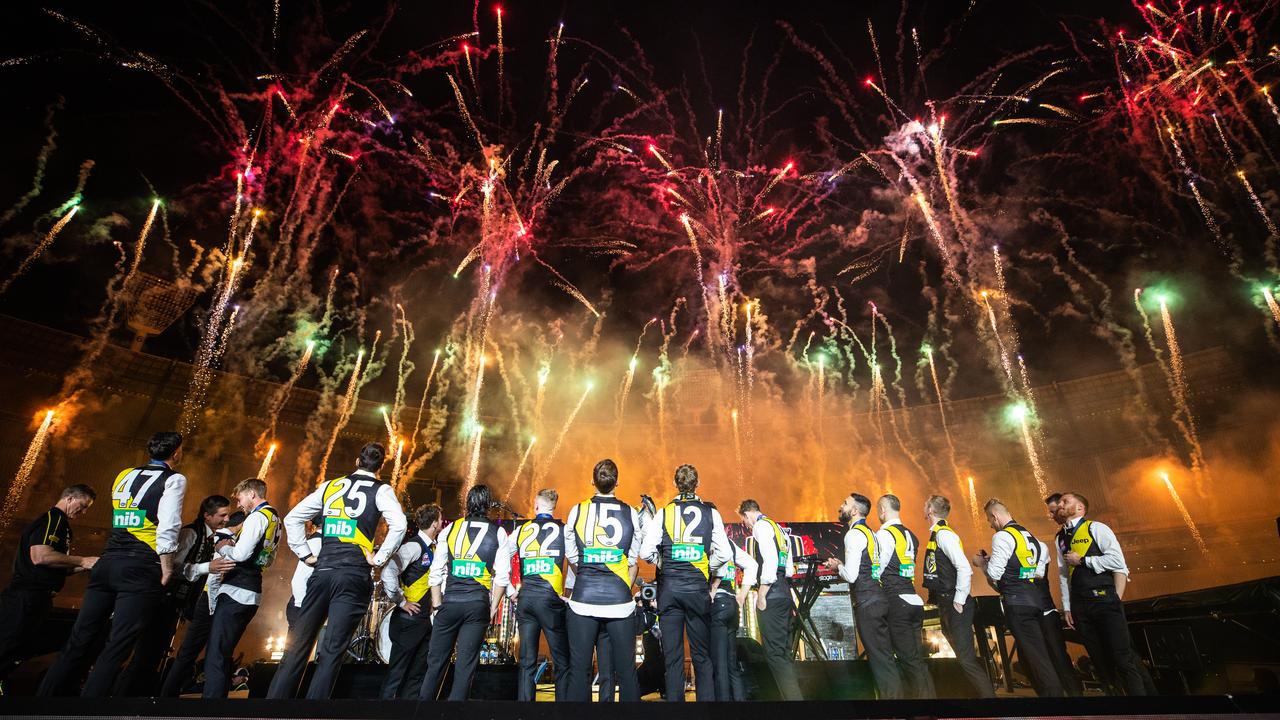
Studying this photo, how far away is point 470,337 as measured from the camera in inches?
1043

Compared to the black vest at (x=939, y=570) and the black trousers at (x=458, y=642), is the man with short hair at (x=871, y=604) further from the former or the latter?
the black trousers at (x=458, y=642)

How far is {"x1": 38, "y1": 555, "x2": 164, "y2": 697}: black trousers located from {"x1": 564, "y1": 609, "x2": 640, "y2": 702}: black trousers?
11.3 feet

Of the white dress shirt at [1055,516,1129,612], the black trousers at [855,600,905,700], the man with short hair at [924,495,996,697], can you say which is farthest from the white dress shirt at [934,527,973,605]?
the black trousers at [855,600,905,700]

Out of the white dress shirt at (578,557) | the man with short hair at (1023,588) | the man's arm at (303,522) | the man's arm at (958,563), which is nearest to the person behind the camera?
the white dress shirt at (578,557)

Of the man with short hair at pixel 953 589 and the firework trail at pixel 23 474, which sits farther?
the firework trail at pixel 23 474

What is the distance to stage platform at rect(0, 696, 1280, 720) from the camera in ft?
10.1

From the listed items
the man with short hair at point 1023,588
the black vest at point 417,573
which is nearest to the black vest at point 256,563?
the black vest at point 417,573

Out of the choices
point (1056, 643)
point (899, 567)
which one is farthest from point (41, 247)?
point (1056, 643)

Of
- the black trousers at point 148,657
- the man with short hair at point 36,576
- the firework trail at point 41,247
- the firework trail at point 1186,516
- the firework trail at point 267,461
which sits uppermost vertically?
the firework trail at point 41,247

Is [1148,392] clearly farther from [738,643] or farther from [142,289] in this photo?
[142,289]

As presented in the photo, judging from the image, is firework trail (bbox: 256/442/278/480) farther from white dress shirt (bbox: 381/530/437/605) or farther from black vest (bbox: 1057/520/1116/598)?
black vest (bbox: 1057/520/1116/598)

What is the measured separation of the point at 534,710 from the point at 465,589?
2.48m

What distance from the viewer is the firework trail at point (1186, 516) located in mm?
20217

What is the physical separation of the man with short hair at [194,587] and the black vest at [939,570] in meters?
7.42
